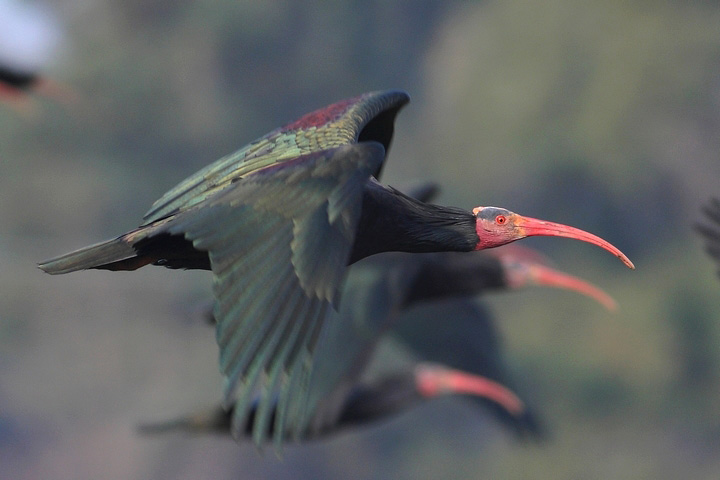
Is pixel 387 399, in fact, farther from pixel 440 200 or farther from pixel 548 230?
pixel 440 200

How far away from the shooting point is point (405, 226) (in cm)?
459

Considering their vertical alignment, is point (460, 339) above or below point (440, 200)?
above

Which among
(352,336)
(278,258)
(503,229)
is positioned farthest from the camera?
(352,336)

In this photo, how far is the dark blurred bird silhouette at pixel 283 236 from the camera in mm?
3646

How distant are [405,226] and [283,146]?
0.61m

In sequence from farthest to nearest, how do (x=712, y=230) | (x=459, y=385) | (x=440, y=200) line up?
(x=440, y=200), (x=459, y=385), (x=712, y=230)

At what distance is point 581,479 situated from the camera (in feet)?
78.3

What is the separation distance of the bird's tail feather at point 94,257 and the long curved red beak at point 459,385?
4989mm

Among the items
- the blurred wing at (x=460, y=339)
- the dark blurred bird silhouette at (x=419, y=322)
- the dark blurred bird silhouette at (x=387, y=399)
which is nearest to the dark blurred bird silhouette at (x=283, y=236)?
the dark blurred bird silhouette at (x=419, y=322)

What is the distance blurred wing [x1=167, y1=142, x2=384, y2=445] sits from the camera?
142 inches

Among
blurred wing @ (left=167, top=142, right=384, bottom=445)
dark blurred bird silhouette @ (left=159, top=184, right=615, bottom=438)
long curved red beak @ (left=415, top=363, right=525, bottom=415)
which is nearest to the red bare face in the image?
blurred wing @ (left=167, top=142, right=384, bottom=445)

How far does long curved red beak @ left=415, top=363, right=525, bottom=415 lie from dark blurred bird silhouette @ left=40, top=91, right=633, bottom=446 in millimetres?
4427

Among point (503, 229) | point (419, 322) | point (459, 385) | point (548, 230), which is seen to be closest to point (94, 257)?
point (503, 229)

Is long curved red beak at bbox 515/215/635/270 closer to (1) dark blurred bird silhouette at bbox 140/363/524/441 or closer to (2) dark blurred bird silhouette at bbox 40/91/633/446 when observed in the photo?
(2) dark blurred bird silhouette at bbox 40/91/633/446
